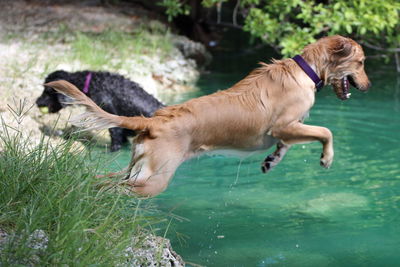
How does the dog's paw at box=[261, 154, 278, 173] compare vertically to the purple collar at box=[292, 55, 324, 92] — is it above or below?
below

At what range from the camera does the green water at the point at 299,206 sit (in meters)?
5.48

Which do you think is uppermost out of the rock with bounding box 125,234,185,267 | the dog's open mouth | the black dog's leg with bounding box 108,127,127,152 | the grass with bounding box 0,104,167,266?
the dog's open mouth

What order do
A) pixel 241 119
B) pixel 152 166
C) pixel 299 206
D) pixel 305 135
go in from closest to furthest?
pixel 152 166 → pixel 241 119 → pixel 305 135 → pixel 299 206

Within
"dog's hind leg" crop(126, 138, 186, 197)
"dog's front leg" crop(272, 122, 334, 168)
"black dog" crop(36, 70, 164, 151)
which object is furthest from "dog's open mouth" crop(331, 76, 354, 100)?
"black dog" crop(36, 70, 164, 151)

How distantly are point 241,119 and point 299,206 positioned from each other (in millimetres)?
1651

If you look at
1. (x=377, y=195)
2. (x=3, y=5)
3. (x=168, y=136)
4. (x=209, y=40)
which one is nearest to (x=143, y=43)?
(x=209, y=40)

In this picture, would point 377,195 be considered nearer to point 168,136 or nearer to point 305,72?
point 305,72

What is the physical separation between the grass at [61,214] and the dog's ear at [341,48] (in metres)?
2.64

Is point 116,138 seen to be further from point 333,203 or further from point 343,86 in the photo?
point 343,86

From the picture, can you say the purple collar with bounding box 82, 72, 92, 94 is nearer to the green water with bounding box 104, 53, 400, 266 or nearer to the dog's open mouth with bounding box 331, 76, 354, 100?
the green water with bounding box 104, 53, 400, 266

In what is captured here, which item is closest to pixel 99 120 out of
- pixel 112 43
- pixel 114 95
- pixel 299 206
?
pixel 299 206

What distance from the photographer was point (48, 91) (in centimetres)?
891

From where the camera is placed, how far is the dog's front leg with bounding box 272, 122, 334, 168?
574 centimetres

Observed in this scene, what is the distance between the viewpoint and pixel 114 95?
8.71m
